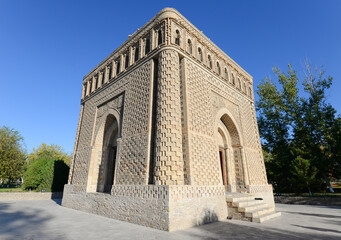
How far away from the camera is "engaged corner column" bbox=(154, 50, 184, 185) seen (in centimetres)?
566

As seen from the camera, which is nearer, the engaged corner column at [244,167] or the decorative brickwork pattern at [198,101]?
the decorative brickwork pattern at [198,101]

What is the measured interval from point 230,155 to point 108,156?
640 centimetres

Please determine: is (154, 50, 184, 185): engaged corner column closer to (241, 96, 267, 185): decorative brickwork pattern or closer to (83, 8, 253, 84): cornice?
(83, 8, 253, 84): cornice

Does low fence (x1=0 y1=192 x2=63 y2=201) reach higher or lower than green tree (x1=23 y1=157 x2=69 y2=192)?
lower

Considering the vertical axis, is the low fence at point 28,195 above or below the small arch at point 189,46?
below

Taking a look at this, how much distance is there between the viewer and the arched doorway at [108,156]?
964 cm

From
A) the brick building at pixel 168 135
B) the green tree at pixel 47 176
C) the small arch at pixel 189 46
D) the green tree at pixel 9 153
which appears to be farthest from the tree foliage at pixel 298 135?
the green tree at pixel 9 153

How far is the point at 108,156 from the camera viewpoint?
33.3ft

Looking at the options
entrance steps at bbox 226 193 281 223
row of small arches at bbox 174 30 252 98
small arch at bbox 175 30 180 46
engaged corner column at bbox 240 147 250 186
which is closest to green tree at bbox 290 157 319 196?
row of small arches at bbox 174 30 252 98

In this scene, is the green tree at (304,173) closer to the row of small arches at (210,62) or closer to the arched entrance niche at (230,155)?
the row of small arches at (210,62)

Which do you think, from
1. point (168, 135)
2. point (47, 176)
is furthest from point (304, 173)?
point (47, 176)

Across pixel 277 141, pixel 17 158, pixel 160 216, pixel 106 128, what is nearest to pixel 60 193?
pixel 17 158

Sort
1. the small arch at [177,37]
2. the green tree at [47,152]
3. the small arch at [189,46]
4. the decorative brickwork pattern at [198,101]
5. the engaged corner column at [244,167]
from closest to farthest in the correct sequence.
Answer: the decorative brickwork pattern at [198,101]
the small arch at [177,37]
the small arch at [189,46]
the engaged corner column at [244,167]
the green tree at [47,152]

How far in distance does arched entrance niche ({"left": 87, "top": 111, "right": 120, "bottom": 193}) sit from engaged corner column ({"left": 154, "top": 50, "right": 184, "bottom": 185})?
377cm
